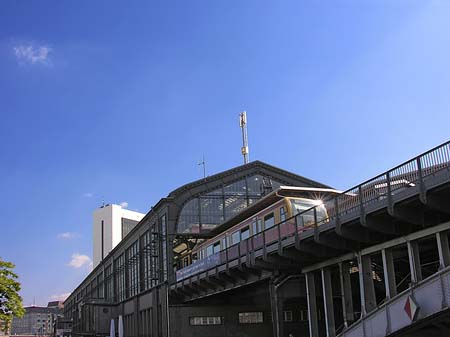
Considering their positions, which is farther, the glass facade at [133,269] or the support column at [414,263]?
the glass facade at [133,269]

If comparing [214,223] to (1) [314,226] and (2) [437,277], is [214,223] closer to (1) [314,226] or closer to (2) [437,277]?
(1) [314,226]

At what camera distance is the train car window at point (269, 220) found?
96.8 feet

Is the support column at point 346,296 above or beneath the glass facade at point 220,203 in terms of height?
beneath

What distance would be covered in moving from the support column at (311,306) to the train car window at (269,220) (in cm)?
338

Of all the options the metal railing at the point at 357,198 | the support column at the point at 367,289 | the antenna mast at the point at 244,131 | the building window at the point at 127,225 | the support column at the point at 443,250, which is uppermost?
the building window at the point at 127,225

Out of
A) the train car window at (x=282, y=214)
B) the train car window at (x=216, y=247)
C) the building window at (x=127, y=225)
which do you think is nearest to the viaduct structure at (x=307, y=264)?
the train car window at (x=282, y=214)

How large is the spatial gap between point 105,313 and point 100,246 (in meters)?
118

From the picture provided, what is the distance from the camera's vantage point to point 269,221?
29906mm

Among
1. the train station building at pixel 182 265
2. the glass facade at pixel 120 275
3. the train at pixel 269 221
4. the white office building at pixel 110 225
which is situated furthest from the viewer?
the white office building at pixel 110 225

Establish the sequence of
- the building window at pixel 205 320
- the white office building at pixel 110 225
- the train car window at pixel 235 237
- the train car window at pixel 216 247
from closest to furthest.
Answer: the train car window at pixel 235 237 → the train car window at pixel 216 247 → the building window at pixel 205 320 → the white office building at pixel 110 225

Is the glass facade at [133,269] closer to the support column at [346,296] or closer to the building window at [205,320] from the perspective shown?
the building window at [205,320]

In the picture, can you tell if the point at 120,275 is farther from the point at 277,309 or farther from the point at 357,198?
the point at 357,198

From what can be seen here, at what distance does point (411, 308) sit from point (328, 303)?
23.7 ft

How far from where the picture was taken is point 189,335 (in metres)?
45.6
